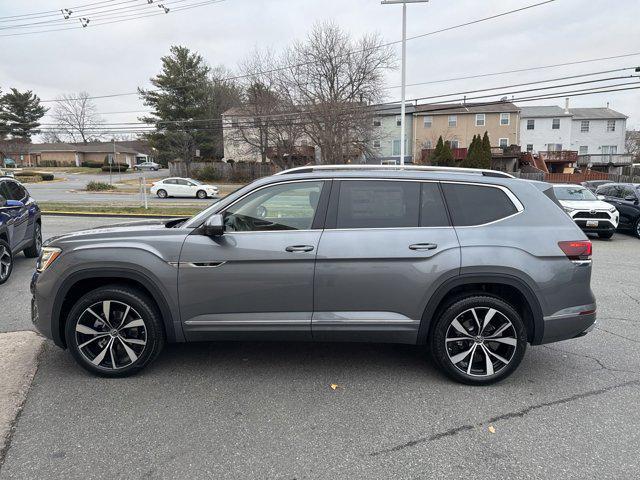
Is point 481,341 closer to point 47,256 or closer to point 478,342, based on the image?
point 478,342

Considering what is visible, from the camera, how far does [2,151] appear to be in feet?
237

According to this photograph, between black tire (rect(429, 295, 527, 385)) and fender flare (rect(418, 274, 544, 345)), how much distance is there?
12 centimetres

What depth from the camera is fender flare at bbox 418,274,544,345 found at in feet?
11.8

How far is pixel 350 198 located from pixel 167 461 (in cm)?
230

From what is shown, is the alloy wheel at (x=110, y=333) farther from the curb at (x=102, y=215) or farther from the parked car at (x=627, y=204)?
the parked car at (x=627, y=204)

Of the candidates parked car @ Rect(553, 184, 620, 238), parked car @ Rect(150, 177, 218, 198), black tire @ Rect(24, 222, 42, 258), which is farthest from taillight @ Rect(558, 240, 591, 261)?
parked car @ Rect(150, 177, 218, 198)

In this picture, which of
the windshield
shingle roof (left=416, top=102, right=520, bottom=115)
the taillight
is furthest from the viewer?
shingle roof (left=416, top=102, right=520, bottom=115)

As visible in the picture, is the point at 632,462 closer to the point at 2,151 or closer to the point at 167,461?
the point at 167,461

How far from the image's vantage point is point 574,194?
14.0 m

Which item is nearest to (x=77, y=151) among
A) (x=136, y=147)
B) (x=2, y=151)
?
Answer: (x=2, y=151)

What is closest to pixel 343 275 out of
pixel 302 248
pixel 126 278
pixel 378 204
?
pixel 302 248

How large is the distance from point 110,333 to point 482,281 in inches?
122

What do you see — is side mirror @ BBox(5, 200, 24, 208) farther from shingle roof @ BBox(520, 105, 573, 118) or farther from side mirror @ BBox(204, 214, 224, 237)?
shingle roof @ BBox(520, 105, 573, 118)

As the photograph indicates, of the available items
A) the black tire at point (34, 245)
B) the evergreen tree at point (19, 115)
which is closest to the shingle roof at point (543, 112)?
the black tire at point (34, 245)
